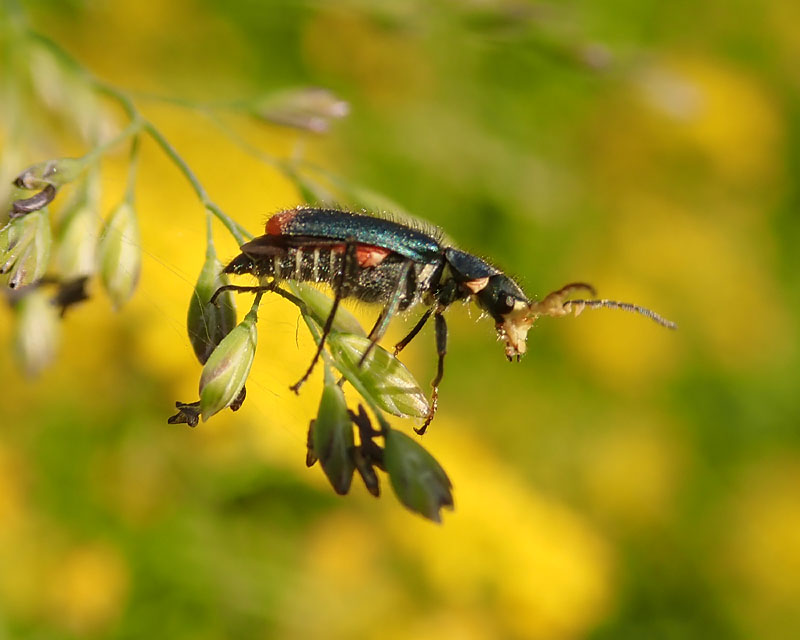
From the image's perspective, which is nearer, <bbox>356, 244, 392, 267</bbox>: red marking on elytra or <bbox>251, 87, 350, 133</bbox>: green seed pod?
<bbox>356, 244, 392, 267</bbox>: red marking on elytra

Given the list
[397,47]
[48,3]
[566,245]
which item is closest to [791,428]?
[566,245]

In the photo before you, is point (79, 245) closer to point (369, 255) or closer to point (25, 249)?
point (25, 249)

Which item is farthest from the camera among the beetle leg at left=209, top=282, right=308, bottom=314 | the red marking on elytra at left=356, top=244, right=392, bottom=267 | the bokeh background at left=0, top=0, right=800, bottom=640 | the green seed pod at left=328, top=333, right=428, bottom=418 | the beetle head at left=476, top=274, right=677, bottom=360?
the bokeh background at left=0, top=0, right=800, bottom=640

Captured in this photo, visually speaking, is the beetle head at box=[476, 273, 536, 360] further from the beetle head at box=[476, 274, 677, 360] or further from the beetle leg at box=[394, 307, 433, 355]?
the beetle leg at box=[394, 307, 433, 355]

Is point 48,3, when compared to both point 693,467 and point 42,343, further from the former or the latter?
point 693,467

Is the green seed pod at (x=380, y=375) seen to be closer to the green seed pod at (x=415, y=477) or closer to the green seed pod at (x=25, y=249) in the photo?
the green seed pod at (x=415, y=477)

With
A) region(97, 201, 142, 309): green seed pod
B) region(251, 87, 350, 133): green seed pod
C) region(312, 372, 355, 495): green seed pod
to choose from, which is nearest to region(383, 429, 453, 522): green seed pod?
region(312, 372, 355, 495): green seed pod

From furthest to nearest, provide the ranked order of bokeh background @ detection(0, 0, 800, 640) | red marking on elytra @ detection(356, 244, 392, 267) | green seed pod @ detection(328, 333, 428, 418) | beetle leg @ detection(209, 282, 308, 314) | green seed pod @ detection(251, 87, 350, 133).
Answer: bokeh background @ detection(0, 0, 800, 640) < green seed pod @ detection(251, 87, 350, 133) < red marking on elytra @ detection(356, 244, 392, 267) < beetle leg @ detection(209, 282, 308, 314) < green seed pod @ detection(328, 333, 428, 418)

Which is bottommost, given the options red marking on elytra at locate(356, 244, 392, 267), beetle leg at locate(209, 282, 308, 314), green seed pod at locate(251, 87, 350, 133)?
beetle leg at locate(209, 282, 308, 314)
